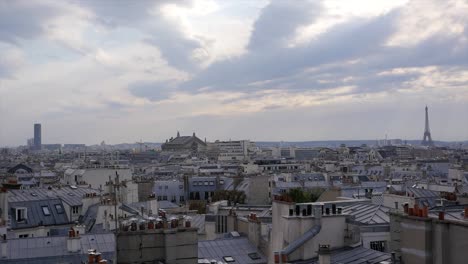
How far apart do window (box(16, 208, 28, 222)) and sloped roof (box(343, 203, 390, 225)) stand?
1630 centimetres

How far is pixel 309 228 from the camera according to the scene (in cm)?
1845

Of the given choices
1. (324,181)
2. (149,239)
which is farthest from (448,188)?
(149,239)

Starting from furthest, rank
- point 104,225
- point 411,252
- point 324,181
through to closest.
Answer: point 324,181 → point 104,225 → point 411,252

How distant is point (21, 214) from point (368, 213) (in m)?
17.2

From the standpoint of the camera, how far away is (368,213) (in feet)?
81.4

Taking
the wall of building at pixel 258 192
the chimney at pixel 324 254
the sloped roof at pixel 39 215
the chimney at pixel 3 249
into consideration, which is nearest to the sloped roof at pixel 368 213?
the chimney at pixel 324 254

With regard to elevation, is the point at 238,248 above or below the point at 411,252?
below

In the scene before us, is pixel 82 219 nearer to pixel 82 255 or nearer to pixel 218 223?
pixel 218 223

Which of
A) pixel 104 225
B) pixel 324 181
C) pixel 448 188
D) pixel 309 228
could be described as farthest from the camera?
pixel 324 181

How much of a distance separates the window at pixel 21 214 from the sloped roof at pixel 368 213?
53.5 ft

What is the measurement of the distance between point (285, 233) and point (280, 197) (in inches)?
64.3

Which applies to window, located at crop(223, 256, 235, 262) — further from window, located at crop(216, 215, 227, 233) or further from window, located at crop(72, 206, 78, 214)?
window, located at crop(72, 206, 78, 214)

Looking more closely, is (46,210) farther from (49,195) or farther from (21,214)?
(49,195)

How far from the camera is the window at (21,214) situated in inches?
1257
